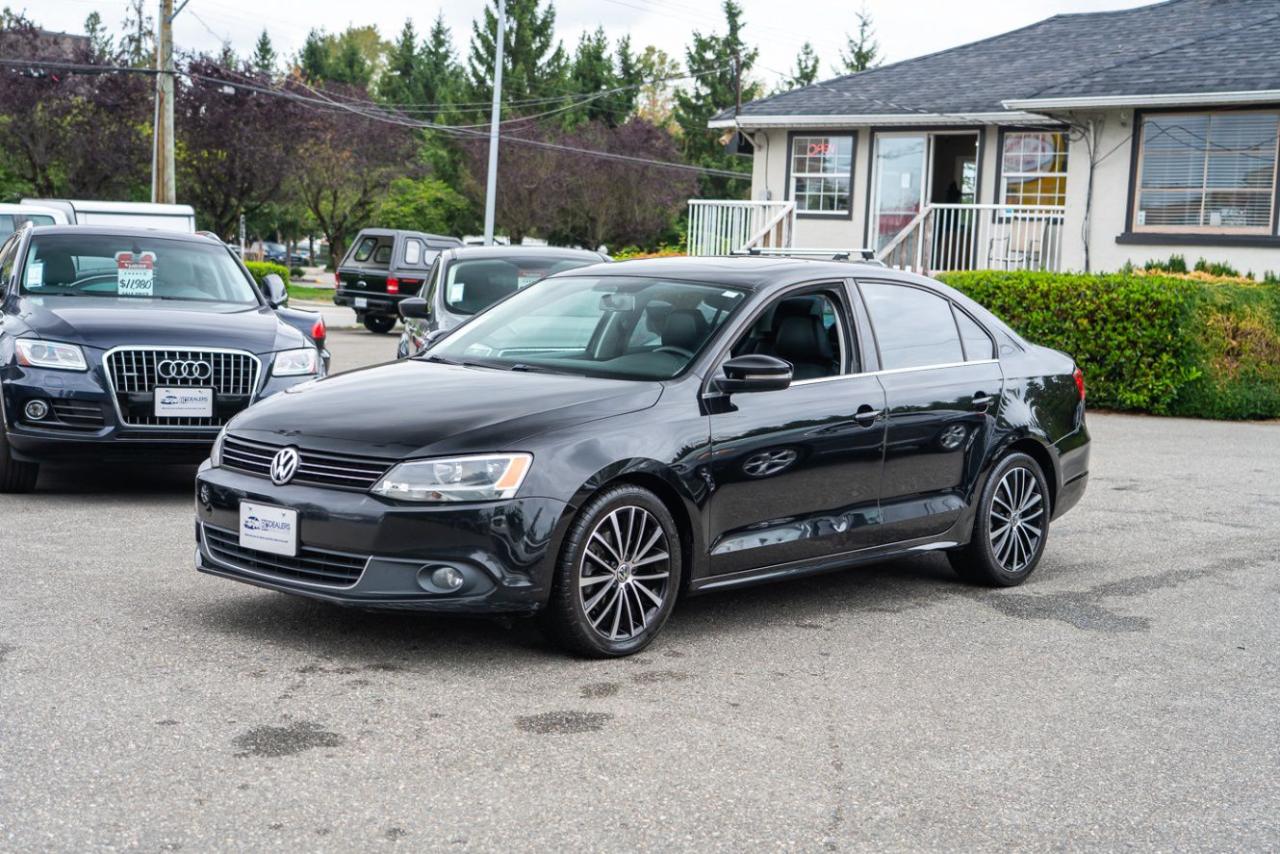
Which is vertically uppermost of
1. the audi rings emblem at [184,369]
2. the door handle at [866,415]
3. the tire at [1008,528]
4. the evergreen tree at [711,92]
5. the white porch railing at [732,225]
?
the evergreen tree at [711,92]

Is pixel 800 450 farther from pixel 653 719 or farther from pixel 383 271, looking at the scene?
pixel 383 271

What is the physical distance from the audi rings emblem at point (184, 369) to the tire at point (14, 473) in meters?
0.98

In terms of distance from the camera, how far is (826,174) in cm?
2612

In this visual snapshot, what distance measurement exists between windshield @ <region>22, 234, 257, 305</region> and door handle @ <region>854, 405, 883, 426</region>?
5345 millimetres

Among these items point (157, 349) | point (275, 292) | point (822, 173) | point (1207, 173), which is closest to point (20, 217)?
point (275, 292)

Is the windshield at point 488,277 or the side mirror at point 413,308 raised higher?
the windshield at point 488,277

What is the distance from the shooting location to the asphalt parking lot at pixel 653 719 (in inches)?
162

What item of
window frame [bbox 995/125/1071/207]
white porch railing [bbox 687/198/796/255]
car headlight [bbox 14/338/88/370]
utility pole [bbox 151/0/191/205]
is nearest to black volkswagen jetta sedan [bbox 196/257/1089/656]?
car headlight [bbox 14/338/88/370]

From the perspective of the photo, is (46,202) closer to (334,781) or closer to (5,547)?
(5,547)

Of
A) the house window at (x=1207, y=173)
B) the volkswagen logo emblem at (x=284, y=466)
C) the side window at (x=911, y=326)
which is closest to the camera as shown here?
the volkswagen logo emblem at (x=284, y=466)

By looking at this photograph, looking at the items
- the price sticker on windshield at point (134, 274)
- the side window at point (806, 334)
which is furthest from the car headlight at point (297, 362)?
the side window at point (806, 334)

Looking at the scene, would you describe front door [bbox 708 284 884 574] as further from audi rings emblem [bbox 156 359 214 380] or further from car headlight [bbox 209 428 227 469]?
audi rings emblem [bbox 156 359 214 380]

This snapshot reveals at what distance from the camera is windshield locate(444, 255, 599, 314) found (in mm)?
13164

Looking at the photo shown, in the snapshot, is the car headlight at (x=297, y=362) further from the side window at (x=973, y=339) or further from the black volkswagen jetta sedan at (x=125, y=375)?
the side window at (x=973, y=339)
